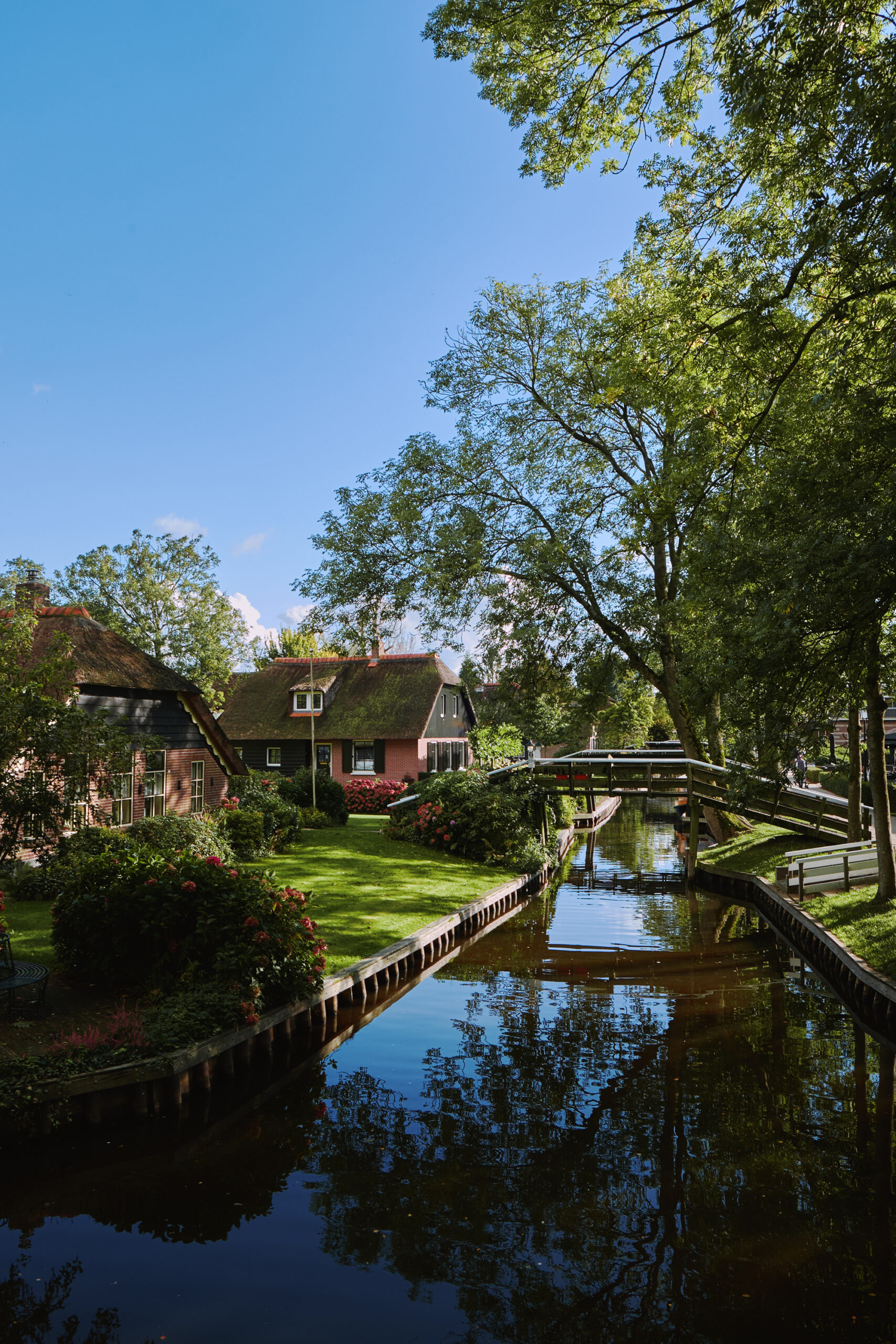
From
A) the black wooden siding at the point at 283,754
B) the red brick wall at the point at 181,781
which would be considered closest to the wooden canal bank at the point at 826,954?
the red brick wall at the point at 181,781

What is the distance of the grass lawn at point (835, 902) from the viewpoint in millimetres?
12789

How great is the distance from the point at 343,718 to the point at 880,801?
28.0 meters

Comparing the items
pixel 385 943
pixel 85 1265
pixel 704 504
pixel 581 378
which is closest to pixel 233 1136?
pixel 85 1265

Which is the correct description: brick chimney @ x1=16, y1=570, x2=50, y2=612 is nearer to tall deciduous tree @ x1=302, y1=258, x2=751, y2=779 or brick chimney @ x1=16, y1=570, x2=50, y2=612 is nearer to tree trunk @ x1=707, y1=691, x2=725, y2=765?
tall deciduous tree @ x1=302, y1=258, x2=751, y2=779

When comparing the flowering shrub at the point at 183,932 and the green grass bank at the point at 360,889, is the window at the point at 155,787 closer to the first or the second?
the green grass bank at the point at 360,889

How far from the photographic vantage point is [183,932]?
10977mm

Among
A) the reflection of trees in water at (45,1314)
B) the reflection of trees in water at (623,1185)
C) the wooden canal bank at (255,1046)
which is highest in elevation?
the wooden canal bank at (255,1046)

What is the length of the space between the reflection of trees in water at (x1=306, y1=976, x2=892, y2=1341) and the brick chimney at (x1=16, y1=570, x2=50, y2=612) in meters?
7.22

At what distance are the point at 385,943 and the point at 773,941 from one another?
8474 mm

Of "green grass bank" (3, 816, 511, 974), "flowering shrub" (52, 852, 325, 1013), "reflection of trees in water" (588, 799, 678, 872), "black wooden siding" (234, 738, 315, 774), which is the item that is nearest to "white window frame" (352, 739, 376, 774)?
"black wooden siding" (234, 738, 315, 774)

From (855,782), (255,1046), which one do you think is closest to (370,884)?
(255,1046)

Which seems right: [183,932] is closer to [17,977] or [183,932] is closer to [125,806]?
[17,977]

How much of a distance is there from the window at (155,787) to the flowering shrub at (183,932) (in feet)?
31.3

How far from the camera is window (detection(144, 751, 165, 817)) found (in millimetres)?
20641
